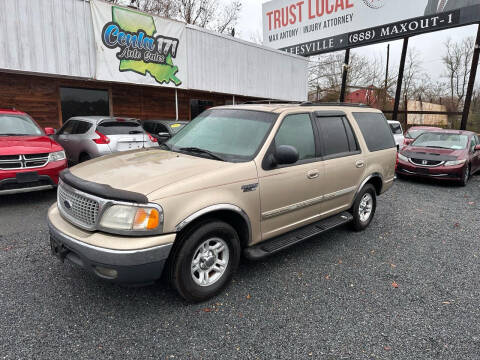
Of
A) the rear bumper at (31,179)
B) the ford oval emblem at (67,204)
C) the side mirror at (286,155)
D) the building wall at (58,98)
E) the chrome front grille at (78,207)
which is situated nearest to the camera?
the chrome front grille at (78,207)

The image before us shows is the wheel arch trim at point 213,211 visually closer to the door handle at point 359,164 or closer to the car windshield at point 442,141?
the door handle at point 359,164

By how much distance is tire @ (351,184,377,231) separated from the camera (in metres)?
4.83

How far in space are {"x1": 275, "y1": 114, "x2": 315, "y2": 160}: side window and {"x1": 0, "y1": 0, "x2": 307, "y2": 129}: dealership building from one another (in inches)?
330

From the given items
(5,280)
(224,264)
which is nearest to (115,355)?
(224,264)

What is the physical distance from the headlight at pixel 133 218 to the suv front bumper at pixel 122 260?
0.10m

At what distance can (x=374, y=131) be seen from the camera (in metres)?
5.20

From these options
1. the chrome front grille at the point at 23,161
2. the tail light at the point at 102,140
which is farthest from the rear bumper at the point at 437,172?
the chrome front grille at the point at 23,161

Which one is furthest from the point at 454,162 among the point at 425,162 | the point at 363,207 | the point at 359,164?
the point at 359,164

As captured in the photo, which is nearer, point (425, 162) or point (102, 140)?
point (102, 140)

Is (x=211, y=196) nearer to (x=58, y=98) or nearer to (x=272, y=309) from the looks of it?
(x=272, y=309)

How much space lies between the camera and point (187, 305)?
2947mm

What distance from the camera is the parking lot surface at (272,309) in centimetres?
244

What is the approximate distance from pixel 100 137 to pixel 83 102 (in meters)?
6.21

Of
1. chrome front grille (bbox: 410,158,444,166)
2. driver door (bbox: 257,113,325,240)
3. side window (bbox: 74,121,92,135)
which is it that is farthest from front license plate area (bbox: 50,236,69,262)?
chrome front grille (bbox: 410,158,444,166)
